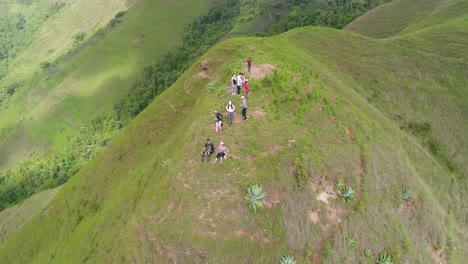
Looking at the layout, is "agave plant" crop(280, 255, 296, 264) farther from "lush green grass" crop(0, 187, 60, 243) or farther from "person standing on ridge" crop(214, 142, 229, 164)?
"lush green grass" crop(0, 187, 60, 243)

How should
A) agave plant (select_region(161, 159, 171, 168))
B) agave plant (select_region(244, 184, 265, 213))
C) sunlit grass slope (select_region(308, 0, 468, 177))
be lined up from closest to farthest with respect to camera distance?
agave plant (select_region(244, 184, 265, 213))
agave plant (select_region(161, 159, 171, 168))
sunlit grass slope (select_region(308, 0, 468, 177))

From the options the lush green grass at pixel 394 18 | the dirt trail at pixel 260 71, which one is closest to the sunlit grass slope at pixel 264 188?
the dirt trail at pixel 260 71

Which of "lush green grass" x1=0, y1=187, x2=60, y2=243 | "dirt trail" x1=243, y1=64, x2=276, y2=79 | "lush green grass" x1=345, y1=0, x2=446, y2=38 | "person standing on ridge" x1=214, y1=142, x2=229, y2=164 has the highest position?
"dirt trail" x1=243, y1=64, x2=276, y2=79

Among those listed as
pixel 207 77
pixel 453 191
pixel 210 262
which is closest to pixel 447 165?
pixel 453 191

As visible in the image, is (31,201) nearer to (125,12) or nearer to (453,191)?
(453,191)

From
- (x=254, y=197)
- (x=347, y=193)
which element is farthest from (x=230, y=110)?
(x=347, y=193)

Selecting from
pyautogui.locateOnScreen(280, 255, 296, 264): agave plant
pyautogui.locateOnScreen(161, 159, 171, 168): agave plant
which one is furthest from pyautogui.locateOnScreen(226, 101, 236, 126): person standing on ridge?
pyautogui.locateOnScreen(280, 255, 296, 264): agave plant

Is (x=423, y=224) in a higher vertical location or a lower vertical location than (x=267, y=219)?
lower
